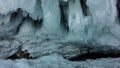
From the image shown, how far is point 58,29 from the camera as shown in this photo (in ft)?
5.45

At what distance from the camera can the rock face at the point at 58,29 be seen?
5.18ft

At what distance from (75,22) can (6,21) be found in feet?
1.36

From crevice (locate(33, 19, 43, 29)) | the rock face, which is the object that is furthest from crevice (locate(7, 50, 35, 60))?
crevice (locate(33, 19, 43, 29))

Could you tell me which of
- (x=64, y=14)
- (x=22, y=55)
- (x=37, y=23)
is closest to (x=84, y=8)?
(x=64, y=14)

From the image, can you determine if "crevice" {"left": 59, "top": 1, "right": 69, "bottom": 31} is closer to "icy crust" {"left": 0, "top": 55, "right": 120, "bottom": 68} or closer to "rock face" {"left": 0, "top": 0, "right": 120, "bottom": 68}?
"rock face" {"left": 0, "top": 0, "right": 120, "bottom": 68}

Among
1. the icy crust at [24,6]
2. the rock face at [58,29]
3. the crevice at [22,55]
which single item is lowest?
the crevice at [22,55]

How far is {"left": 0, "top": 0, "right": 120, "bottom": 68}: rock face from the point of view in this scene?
5.18 ft

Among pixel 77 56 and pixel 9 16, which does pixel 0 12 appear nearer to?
pixel 9 16

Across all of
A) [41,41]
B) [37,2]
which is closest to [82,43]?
[41,41]

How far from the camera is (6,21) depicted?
1.62m

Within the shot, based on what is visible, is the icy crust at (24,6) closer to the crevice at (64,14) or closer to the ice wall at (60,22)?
the ice wall at (60,22)

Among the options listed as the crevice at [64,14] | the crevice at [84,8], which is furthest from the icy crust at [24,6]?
the crevice at [84,8]

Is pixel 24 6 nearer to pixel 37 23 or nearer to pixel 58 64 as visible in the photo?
pixel 37 23

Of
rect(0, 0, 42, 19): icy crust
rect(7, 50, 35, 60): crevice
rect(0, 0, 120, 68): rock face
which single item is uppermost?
rect(0, 0, 42, 19): icy crust
